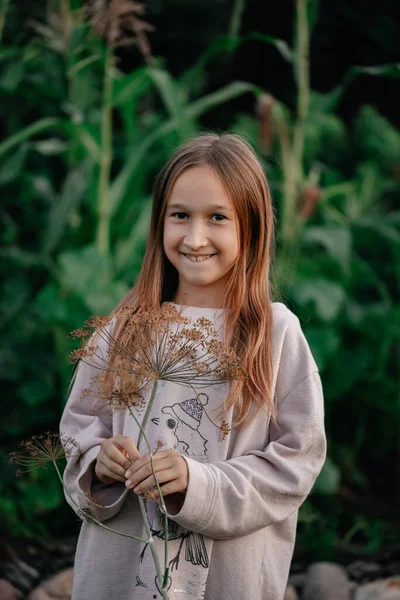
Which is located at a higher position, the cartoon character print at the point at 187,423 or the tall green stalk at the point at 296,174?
the tall green stalk at the point at 296,174

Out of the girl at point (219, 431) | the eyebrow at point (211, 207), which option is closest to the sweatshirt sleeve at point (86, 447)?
the girl at point (219, 431)

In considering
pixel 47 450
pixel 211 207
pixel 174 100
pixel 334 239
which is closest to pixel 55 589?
pixel 47 450

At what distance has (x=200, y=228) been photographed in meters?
1.68

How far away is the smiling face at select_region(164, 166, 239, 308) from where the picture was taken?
1.69 metres

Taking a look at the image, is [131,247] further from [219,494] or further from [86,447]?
[219,494]

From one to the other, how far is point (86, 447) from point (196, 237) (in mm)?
512

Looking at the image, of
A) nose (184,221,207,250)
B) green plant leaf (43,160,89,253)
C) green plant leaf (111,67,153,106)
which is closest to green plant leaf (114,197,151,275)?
green plant leaf (43,160,89,253)

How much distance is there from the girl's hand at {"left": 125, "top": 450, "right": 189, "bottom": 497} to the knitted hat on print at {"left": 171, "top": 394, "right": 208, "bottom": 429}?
16 cm

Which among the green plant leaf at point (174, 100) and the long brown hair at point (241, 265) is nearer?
the long brown hair at point (241, 265)

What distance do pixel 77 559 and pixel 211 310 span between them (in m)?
0.63

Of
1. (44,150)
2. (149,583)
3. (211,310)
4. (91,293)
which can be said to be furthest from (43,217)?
(149,583)

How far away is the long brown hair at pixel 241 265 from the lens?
1678 millimetres

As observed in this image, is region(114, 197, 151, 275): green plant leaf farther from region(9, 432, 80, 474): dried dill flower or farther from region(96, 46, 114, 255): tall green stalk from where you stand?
region(9, 432, 80, 474): dried dill flower

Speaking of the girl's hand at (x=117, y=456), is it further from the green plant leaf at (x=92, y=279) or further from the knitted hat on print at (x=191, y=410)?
the green plant leaf at (x=92, y=279)
